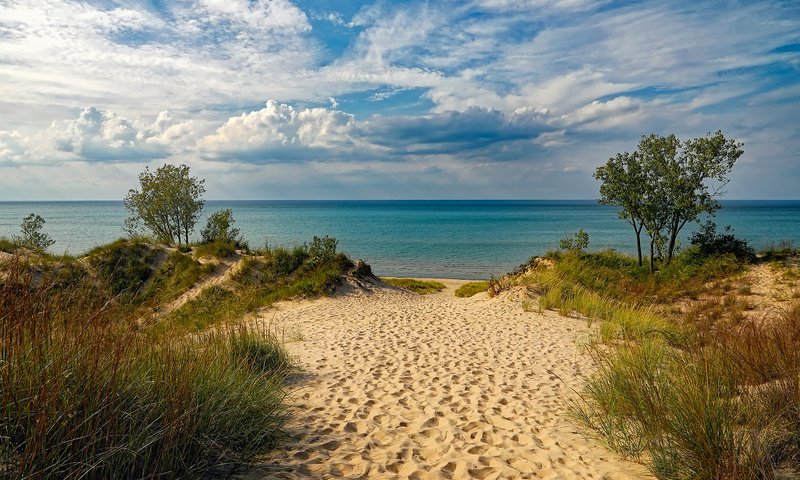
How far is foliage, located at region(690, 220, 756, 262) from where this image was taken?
70.5 feet

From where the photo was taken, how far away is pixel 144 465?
11.3 feet

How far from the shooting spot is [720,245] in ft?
74.5

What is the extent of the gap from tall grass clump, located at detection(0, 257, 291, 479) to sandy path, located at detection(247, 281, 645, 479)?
0.67 meters

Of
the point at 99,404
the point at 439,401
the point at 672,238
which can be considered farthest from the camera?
the point at 672,238

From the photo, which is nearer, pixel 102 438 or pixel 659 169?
pixel 102 438

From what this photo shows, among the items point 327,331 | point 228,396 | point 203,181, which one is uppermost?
point 203,181

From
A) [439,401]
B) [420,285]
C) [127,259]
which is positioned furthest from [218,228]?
[439,401]

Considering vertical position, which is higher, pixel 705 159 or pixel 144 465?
pixel 705 159

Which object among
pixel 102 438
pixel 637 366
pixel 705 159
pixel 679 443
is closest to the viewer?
pixel 102 438

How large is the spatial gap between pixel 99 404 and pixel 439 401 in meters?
4.85

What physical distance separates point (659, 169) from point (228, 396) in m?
27.0

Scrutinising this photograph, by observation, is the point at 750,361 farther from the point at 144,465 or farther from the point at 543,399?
the point at 144,465

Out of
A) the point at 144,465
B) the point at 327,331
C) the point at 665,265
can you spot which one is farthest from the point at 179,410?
the point at 665,265

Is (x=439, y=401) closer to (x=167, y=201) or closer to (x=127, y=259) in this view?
(x=127, y=259)
